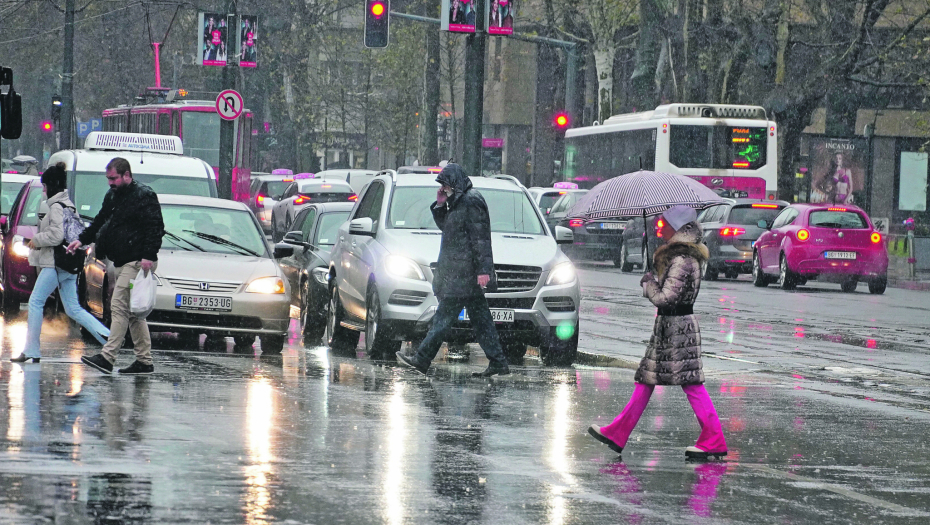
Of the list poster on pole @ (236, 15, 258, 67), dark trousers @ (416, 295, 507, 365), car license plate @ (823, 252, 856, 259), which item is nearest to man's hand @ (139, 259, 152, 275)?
dark trousers @ (416, 295, 507, 365)

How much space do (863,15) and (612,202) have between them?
27.4 m

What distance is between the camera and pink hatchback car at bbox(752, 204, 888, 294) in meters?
27.2

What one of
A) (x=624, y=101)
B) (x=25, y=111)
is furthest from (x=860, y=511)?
(x=25, y=111)

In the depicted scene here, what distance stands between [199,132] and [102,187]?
21.2 m

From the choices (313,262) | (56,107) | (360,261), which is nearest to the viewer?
(360,261)

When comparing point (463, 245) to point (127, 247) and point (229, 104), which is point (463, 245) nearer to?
point (127, 247)

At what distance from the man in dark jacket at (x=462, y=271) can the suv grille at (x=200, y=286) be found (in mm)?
2312

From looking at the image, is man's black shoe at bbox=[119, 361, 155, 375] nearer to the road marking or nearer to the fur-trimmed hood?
the fur-trimmed hood

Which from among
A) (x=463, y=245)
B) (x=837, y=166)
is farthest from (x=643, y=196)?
(x=837, y=166)

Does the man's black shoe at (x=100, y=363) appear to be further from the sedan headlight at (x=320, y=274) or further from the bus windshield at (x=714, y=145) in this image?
the bus windshield at (x=714, y=145)

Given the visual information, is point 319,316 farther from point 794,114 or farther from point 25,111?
point 25,111

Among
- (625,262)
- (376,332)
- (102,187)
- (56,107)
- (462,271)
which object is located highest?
(56,107)

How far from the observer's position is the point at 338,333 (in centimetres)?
1543

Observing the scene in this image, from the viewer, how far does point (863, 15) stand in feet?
122
